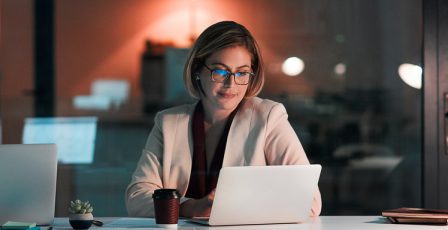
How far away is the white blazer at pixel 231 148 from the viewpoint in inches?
148

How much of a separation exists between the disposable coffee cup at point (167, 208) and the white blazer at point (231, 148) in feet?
1.49

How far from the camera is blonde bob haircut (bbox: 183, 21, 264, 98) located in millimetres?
3895

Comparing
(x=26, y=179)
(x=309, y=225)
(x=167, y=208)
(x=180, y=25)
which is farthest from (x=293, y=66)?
(x=26, y=179)

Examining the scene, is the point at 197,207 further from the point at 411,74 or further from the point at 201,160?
the point at 411,74

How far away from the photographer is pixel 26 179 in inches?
127

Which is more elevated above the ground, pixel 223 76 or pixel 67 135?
pixel 223 76

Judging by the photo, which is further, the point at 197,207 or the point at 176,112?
the point at 176,112

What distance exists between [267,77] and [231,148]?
126 centimetres

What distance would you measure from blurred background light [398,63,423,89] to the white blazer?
138 cm

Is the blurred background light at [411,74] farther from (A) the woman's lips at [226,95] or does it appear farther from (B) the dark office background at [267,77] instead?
(A) the woman's lips at [226,95]

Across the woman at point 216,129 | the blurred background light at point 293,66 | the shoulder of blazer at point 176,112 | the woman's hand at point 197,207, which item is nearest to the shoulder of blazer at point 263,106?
the woman at point 216,129

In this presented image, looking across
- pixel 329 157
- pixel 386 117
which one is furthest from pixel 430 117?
pixel 329 157

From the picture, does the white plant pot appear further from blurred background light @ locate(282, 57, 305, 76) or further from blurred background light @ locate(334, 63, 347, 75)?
blurred background light @ locate(334, 63, 347, 75)

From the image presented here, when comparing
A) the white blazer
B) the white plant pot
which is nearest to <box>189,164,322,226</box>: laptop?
the white plant pot
